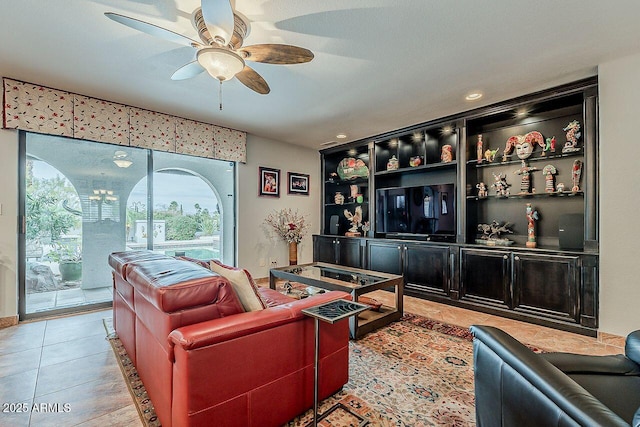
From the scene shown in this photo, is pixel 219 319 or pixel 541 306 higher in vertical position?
pixel 219 319

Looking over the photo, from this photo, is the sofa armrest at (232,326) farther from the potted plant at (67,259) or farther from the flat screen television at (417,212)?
the potted plant at (67,259)

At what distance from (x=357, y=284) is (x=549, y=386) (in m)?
2.12

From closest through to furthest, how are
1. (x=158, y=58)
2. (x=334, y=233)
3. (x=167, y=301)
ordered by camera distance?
(x=167, y=301)
(x=158, y=58)
(x=334, y=233)

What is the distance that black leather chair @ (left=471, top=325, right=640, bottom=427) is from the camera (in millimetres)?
883

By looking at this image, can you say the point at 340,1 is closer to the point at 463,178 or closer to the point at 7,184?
the point at 463,178

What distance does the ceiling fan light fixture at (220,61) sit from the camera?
1.91 m

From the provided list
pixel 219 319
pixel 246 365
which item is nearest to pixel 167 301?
pixel 219 319

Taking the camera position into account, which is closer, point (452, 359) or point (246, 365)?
point (246, 365)

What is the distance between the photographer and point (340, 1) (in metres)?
1.92

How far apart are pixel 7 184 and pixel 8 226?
45 cm

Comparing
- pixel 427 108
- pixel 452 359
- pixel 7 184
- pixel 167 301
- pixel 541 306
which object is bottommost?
pixel 452 359

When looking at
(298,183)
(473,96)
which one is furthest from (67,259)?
(473,96)

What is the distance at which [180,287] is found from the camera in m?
1.40

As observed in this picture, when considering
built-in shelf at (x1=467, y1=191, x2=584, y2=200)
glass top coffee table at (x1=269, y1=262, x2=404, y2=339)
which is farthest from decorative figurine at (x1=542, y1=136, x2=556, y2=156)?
glass top coffee table at (x1=269, y1=262, x2=404, y2=339)
